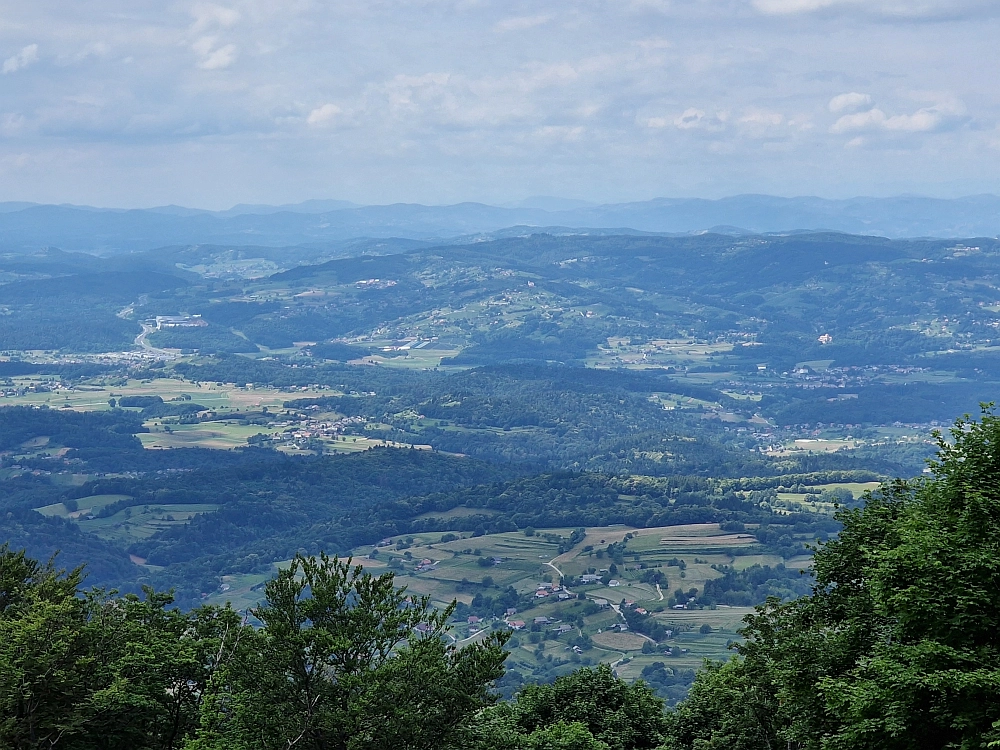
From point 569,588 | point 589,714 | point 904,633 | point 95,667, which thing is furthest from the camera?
point 569,588

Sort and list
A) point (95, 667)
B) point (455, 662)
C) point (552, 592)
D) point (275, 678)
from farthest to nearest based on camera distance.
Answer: point (552, 592)
point (95, 667)
point (455, 662)
point (275, 678)

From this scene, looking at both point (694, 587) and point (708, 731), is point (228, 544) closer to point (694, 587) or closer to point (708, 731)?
point (694, 587)

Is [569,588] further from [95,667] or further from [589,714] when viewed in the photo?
[95,667]

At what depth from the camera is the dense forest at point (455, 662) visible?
20281 millimetres

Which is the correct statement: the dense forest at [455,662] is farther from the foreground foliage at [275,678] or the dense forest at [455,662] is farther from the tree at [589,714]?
the tree at [589,714]

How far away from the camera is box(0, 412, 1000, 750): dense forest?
20.3 meters

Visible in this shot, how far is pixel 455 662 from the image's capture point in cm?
2891

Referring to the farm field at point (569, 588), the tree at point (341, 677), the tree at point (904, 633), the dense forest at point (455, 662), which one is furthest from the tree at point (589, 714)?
the farm field at point (569, 588)

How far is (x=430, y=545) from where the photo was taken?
17688 centimetres

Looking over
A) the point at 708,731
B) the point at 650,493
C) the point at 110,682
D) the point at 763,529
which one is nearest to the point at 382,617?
the point at 110,682

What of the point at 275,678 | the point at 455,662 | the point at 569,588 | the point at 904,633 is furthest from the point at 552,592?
the point at 904,633

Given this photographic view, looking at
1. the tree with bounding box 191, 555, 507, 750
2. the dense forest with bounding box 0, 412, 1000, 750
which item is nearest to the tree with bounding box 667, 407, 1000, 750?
the dense forest with bounding box 0, 412, 1000, 750

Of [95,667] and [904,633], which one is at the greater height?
[904,633]

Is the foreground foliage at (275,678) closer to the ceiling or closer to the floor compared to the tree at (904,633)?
closer to the floor
